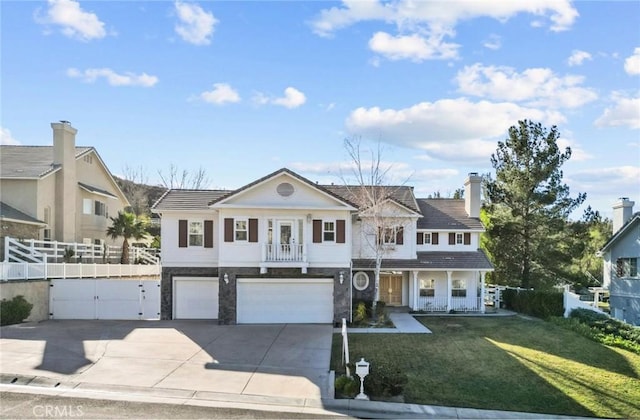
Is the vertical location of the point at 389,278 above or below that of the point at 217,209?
below

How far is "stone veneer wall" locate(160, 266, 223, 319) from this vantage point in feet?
72.7

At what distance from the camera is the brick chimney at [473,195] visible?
2891cm

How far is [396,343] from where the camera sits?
1756 centimetres

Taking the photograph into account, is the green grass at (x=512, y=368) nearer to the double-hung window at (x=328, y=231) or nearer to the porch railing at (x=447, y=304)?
the double-hung window at (x=328, y=231)

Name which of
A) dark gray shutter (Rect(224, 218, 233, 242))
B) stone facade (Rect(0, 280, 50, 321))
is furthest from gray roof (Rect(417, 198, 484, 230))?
stone facade (Rect(0, 280, 50, 321))

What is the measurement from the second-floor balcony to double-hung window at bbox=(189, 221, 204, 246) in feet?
11.8

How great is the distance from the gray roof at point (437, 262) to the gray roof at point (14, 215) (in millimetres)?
17072

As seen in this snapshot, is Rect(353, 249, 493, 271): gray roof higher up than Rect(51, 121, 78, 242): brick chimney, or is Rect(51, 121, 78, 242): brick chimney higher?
Rect(51, 121, 78, 242): brick chimney

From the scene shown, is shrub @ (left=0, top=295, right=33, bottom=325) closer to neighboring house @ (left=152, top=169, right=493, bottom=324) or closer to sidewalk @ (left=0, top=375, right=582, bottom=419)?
neighboring house @ (left=152, top=169, right=493, bottom=324)

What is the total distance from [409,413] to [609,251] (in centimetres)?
2413

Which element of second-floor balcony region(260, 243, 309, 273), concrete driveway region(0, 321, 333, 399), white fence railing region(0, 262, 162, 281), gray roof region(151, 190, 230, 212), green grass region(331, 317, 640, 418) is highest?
gray roof region(151, 190, 230, 212)

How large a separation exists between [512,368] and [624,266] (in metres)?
17.1

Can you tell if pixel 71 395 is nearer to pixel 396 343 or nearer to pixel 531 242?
pixel 396 343

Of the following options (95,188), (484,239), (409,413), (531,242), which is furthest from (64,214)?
(531,242)
